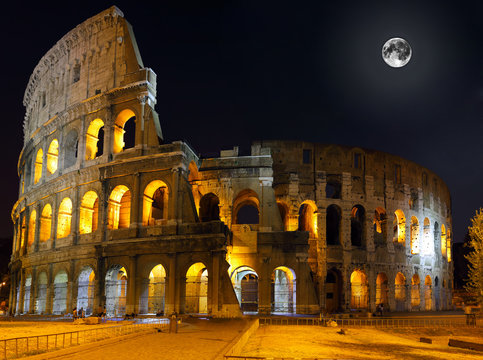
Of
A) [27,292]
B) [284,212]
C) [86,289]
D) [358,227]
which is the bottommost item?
[27,292]

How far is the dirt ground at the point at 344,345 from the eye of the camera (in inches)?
545

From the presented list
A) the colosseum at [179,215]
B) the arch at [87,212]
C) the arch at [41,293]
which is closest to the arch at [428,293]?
the colosseum at [179,215]

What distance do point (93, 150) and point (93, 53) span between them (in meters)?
6.43

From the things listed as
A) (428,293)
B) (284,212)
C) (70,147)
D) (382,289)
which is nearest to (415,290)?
(428,293)

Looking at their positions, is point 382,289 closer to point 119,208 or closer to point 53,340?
point 119,208

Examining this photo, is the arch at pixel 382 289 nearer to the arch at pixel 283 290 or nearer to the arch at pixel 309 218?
the arch at pixel 309 218

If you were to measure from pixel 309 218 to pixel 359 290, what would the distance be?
621 cm

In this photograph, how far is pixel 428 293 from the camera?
124 ft

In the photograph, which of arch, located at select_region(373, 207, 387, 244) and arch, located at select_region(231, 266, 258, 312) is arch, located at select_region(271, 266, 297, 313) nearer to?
arch, located at select_region(231, 266, 258, 312)

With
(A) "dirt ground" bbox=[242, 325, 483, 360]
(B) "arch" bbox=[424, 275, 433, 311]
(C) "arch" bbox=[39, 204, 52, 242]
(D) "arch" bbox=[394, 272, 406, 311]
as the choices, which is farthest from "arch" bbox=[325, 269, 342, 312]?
(C) "arch" bbox=[39, 204, 52, 242]

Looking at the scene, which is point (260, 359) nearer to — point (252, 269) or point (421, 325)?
point (421, 325)

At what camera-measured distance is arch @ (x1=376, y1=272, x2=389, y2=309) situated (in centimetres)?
3422

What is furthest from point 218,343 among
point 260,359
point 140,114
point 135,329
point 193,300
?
point 140,114

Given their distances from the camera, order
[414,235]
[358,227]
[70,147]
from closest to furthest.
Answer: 1. [70,147]
2. [358,227]
3. [414,235]
